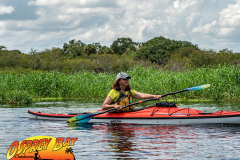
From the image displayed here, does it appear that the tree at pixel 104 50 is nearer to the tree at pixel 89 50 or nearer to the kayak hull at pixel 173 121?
the tree at pixel 89 50

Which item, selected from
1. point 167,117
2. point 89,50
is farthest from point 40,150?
point 89,50

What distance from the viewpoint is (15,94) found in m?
13.7

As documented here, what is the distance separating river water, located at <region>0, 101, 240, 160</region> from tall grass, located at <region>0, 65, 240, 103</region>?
641 centimetres

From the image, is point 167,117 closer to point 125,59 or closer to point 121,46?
point 125,59

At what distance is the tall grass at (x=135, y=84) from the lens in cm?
1378

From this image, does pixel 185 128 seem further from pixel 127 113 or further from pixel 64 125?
pixel 64 125

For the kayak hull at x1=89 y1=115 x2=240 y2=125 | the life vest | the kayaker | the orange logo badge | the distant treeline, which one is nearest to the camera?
the orange logo badge

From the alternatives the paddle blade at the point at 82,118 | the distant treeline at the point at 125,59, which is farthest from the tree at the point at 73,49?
the paddle blade at the point at 82,118

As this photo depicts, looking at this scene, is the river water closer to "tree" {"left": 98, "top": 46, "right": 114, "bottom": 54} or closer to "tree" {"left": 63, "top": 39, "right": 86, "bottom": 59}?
"tree" {"left": 63, "top": 39, "right": 86, "bottom": 59}

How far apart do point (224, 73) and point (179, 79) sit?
188cm

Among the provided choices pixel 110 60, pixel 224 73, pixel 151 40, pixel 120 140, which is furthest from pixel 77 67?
pixel 120 140

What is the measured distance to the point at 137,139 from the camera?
6.37m

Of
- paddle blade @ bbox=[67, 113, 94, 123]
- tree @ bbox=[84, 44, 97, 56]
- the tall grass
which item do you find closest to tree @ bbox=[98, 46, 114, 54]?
tree @ bbox=[84, 44, 97, 56]

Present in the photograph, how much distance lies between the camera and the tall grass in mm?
13781
